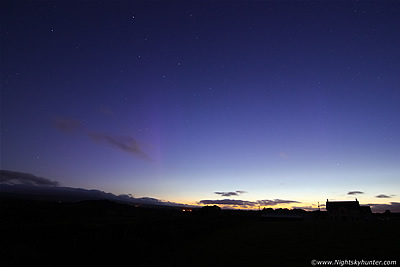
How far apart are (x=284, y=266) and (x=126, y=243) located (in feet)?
35.7

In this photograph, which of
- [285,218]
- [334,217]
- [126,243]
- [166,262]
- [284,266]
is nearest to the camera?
[284,266]

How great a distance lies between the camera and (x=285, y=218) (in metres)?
69.1

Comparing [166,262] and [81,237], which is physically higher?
[81,237]

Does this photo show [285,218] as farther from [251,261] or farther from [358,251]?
[251,261]

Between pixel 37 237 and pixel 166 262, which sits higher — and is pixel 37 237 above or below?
above

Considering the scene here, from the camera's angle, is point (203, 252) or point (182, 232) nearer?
point (203, 252)

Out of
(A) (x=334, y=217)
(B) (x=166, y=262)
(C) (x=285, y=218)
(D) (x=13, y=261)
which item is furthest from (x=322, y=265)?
(A) (x=334, y=217)

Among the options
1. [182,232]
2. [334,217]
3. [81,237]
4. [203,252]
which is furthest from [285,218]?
[81,237]

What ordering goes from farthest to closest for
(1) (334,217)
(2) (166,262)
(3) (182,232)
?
(1) (334,217), (3) (182,232), (2) (166,262)

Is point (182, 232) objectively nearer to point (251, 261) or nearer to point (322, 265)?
point (251, 261)

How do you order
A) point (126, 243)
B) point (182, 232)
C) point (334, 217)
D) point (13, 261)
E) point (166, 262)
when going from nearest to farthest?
1. point (13, 261)
2. point (166, 262)
3. point (126, 243)
4. point (182, 232)
5. point (334, 217)

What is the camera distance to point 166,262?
1488cm

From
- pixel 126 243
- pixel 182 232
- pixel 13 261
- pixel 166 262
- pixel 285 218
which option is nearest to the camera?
pixel 13 261

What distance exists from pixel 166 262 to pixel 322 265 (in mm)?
9675
